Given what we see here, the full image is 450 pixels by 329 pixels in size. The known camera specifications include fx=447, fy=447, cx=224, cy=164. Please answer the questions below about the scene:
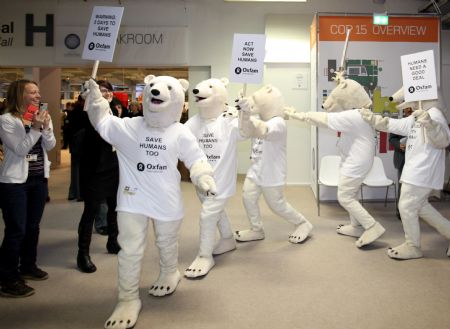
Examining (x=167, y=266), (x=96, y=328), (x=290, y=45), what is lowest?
(x=96, y=328)

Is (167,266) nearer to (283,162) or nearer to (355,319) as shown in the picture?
(355,319)

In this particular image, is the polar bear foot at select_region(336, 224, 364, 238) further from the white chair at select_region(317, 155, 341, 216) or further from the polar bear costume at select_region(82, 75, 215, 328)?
the polar bear costume at select_region(82, 75, 215, 328)

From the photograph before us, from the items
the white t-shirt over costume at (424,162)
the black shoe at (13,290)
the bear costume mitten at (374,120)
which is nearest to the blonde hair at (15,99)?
the black shoe at (13,290)

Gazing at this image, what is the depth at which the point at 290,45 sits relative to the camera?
795 cm

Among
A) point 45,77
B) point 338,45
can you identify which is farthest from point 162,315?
point 45,77

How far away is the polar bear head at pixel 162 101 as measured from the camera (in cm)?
273

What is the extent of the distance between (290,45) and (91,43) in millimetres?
5579

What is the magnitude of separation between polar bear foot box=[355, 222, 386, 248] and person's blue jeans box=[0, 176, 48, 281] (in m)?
2.81

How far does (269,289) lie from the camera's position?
322 centimetres

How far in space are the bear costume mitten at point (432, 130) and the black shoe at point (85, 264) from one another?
2886 millimetres

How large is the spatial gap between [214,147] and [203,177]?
0.94m

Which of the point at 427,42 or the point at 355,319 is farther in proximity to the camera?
the point at 427,42

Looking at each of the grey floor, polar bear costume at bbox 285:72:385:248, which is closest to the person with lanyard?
the grey floor

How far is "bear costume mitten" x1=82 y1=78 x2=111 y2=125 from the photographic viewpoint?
2729 mm
